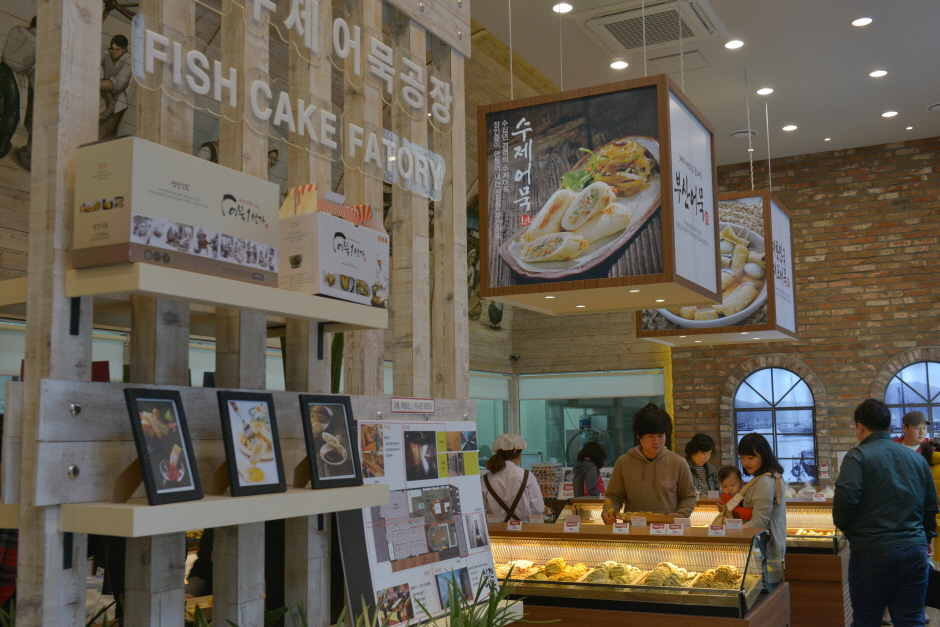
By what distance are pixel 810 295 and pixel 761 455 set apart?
6243mm

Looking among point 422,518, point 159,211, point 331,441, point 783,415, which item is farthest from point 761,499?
point 783,415

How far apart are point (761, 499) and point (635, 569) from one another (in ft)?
3.39

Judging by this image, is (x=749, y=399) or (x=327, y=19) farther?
(x=749, y=399)

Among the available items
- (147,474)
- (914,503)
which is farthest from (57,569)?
(914,503)

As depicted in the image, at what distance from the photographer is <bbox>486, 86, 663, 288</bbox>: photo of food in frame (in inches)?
150

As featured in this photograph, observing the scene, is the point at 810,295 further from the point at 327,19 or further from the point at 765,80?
the point at 327,19

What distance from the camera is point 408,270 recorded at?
2.83 meters

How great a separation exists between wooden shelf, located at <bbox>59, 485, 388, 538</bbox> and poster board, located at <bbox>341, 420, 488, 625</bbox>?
0.44 metres

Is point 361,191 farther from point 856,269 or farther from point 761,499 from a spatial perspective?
point 856,269

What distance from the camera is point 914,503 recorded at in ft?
13.7

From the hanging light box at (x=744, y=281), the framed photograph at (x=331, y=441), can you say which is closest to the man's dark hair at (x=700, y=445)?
the hanging light box at (x=744, y=281)

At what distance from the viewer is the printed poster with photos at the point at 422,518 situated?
243 cm

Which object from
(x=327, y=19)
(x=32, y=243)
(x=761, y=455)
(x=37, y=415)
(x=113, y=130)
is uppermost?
(x=113, y=130)

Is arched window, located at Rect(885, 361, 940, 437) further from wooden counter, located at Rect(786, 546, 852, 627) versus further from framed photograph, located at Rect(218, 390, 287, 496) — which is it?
framed photograph, located at Rect(218, 390, 287, 496)
